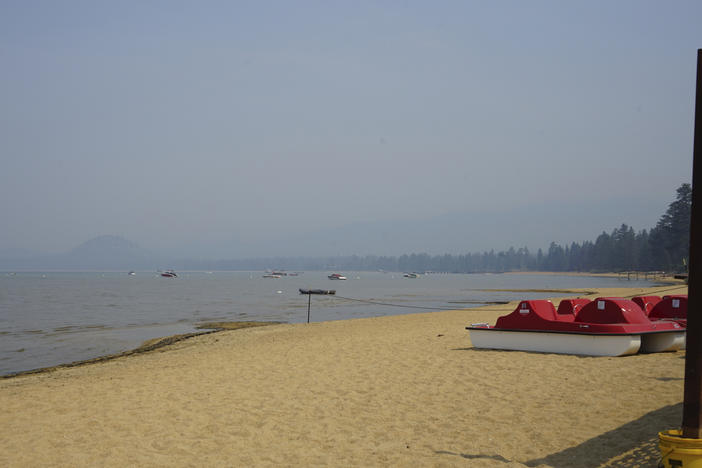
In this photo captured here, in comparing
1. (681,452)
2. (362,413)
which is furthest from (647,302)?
(681,452)

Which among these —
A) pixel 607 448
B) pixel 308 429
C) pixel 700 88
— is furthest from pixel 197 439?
pixel 700 88

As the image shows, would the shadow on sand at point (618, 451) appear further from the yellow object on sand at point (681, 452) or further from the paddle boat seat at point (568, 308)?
the paddle boat seat at point (568, 308)

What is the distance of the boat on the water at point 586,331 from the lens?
13133 mm

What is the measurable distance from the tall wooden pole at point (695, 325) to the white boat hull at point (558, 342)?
26.6 ft

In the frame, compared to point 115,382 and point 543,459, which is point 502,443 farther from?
point 115,382

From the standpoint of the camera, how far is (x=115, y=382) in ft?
43.3

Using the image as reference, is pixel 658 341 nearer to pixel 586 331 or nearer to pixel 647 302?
pixel 586 331

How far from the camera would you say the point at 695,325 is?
536 centimetres

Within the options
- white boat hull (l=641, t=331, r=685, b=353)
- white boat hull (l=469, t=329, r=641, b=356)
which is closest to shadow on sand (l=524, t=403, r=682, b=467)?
white boat hull (l=469, t=329, r=641, b=356)

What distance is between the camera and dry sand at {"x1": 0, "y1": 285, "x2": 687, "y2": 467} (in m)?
7.52

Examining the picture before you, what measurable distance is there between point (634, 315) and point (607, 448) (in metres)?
7.40

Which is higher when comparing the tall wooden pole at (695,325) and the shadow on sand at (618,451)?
the tall wooden pole at (695,325)

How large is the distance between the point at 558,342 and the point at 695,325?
28.6ft

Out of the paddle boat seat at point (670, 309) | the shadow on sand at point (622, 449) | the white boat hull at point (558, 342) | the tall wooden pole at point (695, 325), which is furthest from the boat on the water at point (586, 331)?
the tall wooden pole at point (695, 325)
